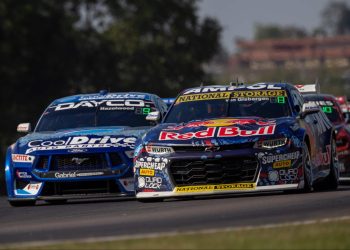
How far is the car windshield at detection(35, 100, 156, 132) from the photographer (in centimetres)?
1873

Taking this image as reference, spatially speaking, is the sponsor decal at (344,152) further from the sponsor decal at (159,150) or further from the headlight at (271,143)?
the sponsor decal at (159,150)

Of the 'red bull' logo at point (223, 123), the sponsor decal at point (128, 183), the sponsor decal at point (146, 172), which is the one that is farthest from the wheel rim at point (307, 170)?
the sponsor decal at point (128, 183)

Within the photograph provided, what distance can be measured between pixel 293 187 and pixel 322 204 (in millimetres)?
1483

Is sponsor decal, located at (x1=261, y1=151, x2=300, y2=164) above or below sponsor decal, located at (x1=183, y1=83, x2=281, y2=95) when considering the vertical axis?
below

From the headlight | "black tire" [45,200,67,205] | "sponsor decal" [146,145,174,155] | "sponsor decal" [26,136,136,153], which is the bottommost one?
"black tire" [45,200,67,205]

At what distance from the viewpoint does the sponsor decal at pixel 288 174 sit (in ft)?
51.2

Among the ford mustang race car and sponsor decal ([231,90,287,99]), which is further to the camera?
the ford mustang race car

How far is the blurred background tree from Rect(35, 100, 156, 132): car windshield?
49.3 metres

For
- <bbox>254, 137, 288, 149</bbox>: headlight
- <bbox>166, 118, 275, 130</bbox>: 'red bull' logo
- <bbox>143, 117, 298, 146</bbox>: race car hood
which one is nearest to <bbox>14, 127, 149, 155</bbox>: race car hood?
<bbox>143, 117, 298, 146</bbox>: race car hood

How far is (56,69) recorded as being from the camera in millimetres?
78375

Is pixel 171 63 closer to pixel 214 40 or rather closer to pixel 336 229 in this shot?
pixel 214 40

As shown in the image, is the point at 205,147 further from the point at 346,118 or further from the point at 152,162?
the point at 346,118

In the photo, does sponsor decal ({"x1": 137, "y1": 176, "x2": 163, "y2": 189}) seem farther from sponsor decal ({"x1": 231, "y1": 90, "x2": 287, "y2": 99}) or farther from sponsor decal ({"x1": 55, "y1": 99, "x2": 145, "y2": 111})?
sponsor decal ({"x1": 55, "y1": 99, "x2": 145, "y2": 111})

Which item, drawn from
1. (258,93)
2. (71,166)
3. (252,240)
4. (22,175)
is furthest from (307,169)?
(252,240)
